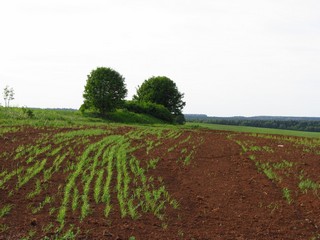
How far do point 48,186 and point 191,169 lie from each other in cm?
607

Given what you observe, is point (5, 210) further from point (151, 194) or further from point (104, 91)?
point (104, 91)

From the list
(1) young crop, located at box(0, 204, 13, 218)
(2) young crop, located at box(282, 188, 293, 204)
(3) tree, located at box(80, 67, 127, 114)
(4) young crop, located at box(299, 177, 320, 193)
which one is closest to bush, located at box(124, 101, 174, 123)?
(3) tree, located at box(80, 67, 127, 114)

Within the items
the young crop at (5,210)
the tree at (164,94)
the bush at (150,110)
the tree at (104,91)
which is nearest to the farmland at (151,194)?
the young crop at (5,210)

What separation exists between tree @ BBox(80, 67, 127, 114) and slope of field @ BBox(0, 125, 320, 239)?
108 feet

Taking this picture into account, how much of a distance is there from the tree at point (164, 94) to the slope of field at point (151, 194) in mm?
57522

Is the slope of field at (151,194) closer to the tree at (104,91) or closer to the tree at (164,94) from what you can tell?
the tree at (104,91)

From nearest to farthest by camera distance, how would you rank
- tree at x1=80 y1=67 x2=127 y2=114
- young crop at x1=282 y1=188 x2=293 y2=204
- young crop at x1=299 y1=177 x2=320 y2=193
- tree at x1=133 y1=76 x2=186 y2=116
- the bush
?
young crop at x1=282 y1=188 x2=293 y2=204, young crop at x1=299 y1=177 x2=320 y2=193, tree at x1=80 y1=67 x2=127 y2=114, the bush, tree at x1=133 y1=76 x2=186 y2=116

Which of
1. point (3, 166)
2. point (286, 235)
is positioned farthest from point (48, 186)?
point (286, 235)

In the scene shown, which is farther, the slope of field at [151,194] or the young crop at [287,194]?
the young crop at [287,194]

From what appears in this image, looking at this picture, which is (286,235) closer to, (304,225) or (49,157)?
(304,225)

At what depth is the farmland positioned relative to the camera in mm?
9023

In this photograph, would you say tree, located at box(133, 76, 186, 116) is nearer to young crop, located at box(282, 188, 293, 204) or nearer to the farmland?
the farmland

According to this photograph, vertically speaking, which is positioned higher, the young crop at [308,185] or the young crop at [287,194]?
the young crop at [308,185]

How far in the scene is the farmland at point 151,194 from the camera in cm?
902
